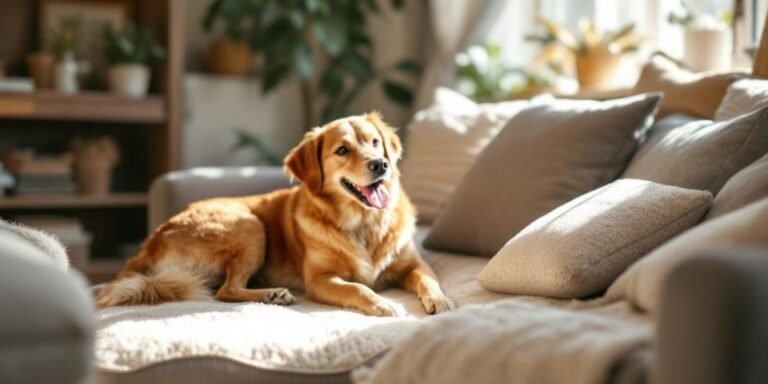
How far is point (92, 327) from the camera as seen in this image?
1105 mm

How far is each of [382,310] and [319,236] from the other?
16.1 inches

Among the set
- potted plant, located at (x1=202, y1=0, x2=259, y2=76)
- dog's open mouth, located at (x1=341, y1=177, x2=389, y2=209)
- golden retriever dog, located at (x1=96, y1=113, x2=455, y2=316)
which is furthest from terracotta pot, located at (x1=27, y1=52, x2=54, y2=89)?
dog's open mouth, located at (x1=341, y1=177, x2=389, y2=209)

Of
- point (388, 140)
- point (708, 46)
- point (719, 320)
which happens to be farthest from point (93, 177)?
point (719, 320)

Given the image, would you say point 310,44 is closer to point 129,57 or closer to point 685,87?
point 129,57

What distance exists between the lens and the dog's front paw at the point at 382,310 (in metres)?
1.82

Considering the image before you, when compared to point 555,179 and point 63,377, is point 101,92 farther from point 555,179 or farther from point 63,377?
point 63,377

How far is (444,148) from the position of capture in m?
2.66

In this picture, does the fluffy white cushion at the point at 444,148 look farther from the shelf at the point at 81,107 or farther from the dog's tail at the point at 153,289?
the shelf at the point at 81,107

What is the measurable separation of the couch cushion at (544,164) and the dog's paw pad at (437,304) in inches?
13.4

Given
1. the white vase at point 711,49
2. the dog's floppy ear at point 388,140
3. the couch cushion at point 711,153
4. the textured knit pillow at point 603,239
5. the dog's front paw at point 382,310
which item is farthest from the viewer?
the white vase at point 711,49

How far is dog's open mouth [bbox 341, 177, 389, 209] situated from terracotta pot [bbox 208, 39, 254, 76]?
2224 mm

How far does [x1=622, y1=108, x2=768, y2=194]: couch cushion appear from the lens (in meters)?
1.71

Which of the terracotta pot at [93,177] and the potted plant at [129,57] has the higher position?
the potted plant at [129,57]

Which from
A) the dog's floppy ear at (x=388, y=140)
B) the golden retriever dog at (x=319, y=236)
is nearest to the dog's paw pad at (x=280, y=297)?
the golden retriever dog at (x=319, y=236)
